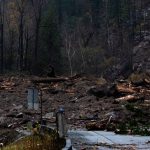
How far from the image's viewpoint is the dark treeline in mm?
66375

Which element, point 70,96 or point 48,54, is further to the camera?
point 48,54

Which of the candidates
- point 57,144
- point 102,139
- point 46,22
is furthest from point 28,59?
point 57,144

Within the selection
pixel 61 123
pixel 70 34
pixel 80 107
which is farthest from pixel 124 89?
pixel 70 34

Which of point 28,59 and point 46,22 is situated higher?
point 46,22

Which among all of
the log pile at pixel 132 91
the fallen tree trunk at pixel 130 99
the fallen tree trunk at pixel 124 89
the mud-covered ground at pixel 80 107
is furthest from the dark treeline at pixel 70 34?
the fallen tree trunk at pixel 130 99

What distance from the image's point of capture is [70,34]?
93.4m

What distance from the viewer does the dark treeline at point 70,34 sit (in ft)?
218

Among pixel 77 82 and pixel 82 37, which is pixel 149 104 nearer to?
pixel 77 82

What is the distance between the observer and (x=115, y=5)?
306 ft

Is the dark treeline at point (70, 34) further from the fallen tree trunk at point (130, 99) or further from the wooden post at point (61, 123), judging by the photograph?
the wooden post at point (61, 123)

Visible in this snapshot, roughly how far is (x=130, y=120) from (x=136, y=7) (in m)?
77.2

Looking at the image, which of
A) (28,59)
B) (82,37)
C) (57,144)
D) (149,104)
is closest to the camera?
(57,144)

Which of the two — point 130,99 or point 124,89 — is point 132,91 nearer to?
point 124,89

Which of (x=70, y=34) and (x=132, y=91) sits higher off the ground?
(x=70, y=34)
